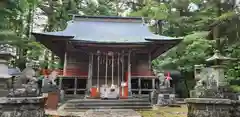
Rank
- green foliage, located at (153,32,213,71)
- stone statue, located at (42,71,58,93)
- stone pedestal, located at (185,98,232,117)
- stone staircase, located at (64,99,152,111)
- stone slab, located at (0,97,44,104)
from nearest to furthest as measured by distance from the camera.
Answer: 1. stone slab, located at (0,97,44,104)
2. stone pedestal, located at (185,98,232,117)
3. stone staircase, located at (64,99,152,111)
4. stone statue, located at (42,71,58,93)
5. green foliage, located at (153,32,213,71)

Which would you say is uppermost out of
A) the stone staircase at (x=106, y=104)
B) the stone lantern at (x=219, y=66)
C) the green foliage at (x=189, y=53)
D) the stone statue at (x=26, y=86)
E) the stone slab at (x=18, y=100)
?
the green foliage at (x=189, y=53)

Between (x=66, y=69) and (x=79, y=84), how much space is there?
133 cm

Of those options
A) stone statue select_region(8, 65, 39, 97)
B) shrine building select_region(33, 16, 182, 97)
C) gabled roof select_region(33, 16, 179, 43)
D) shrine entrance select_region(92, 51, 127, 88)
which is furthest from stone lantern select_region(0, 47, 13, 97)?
shrine entrance select_region(92, 51, 127, 88)

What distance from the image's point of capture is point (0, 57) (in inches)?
342

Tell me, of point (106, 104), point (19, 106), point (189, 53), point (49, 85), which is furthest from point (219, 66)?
point (189, 53)

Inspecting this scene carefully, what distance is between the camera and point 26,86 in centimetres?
554

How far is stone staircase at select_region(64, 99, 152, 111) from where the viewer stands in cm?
1193

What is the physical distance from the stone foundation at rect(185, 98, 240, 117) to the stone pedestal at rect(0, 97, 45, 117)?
12.2ft

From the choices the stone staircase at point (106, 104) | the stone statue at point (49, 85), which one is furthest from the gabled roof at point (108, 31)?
the stone staircase at point (106, 104)

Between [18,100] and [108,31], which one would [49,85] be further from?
[18,100]

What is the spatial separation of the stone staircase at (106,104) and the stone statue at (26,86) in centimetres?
609

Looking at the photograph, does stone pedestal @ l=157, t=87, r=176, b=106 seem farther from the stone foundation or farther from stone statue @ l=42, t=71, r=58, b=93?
the stone foundation

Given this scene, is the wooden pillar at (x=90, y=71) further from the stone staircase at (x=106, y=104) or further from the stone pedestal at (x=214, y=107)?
the stone pedestal at (x=214, y=107)

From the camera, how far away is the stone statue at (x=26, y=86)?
17.8ft
